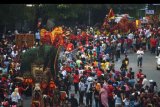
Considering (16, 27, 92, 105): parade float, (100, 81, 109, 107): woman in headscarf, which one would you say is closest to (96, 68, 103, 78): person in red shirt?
(16, 27, 92, 105): parade float

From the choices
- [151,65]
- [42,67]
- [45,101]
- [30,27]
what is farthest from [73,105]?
[30,27]

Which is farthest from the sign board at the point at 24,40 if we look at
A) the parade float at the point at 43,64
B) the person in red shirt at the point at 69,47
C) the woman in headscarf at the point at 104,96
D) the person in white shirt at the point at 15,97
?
the woman in headscarf at the point at 104,96

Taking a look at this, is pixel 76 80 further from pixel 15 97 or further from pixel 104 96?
pixel 15 97

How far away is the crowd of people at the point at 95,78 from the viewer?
12.9m

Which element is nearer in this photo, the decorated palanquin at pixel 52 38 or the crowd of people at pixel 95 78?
the crowd of people at pixel 95 78

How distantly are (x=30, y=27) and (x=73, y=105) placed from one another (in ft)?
47.5

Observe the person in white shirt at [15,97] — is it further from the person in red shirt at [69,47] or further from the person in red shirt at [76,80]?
the person in red shirt at [69,47]

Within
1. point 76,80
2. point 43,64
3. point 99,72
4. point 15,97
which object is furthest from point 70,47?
point 15,97

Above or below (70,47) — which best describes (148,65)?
below

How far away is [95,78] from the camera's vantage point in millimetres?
14930

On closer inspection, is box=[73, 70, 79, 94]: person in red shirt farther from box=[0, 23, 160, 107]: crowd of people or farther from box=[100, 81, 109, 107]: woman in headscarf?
box=[100, 81, 109, 107]: woman in headscarf

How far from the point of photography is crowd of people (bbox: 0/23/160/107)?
12930 mm


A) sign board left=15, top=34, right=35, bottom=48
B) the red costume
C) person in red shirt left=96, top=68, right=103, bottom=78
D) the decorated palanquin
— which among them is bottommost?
person in red shirt left=96, top=68, right=103, bottom=78

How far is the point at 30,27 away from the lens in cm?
2688
